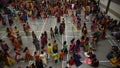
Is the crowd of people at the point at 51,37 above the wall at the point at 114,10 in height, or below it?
below

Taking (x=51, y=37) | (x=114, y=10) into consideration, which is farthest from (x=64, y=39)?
(x=114, y=10)

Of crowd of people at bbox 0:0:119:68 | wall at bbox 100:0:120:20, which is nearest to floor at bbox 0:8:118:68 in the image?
crowd of people at bbox 0:0:119:68

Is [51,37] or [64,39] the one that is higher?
[51,37]

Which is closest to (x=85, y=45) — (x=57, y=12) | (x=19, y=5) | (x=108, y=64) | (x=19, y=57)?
(x=108, y=64)

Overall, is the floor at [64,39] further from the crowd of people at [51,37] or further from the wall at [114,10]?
the wall at [114,10]

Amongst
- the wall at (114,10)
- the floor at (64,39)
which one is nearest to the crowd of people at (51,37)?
the floor at (64,39)

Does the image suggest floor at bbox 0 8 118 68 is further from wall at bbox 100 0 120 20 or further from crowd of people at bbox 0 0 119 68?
wall at bbox 100 0 120 20

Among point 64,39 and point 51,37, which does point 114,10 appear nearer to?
point 64,39

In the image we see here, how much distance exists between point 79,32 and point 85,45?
3.85m

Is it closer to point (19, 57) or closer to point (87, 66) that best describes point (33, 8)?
point (19, 57)

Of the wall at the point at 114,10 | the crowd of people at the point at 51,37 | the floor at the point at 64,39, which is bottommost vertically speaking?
the floor at the point at 64,39

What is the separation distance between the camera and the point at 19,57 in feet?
39.8

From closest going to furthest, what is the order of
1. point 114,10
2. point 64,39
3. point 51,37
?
1. point 64,39
2. point 51,37
3. point 114,10

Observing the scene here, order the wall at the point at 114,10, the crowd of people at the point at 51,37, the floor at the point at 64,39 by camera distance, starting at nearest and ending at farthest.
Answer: the crowd of people at the point at 51,37, the floor at the point at 64,39, the wall at the point at 114,10
